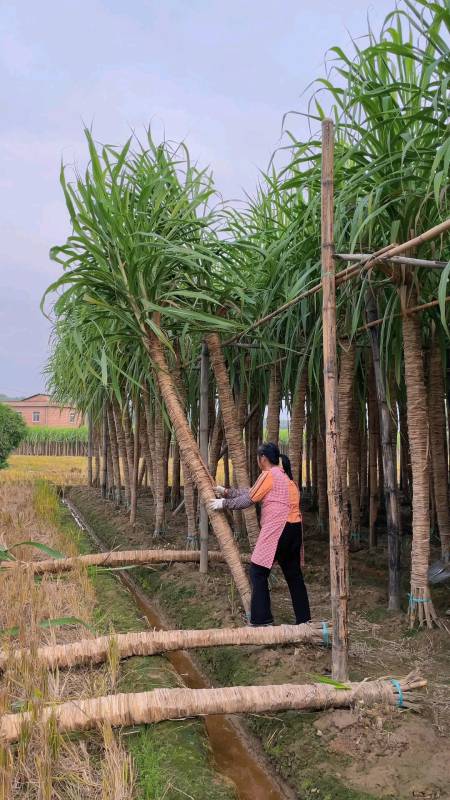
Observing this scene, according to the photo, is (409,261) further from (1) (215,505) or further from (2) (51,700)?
(2) (51,700)

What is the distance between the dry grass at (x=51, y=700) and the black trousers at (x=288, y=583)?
2.69 ft

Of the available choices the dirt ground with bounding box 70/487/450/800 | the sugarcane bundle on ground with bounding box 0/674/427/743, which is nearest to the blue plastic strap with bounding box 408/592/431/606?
the dirt ground with bounding box 70/487/450/800

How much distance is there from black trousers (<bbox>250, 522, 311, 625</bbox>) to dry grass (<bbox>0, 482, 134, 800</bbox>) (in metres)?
0.82

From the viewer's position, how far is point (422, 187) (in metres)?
2.89

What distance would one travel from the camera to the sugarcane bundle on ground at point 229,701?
2150 millimetres

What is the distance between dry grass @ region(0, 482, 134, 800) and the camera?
178 centimetres

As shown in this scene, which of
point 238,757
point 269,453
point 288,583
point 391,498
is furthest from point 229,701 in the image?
point 391,498

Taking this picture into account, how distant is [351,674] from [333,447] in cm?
102

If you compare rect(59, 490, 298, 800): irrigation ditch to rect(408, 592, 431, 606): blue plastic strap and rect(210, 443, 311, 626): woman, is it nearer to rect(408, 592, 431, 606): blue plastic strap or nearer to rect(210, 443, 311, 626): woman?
rect(210, 443, 311, 626): woman

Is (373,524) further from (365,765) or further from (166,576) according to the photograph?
(365,765)

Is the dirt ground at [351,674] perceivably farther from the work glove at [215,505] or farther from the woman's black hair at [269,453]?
the woman's black hair at [269,453]

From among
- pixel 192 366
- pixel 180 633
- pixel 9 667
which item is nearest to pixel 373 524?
pixel 192 366

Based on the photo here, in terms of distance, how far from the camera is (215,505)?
3.46 metres

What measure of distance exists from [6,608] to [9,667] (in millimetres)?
954
